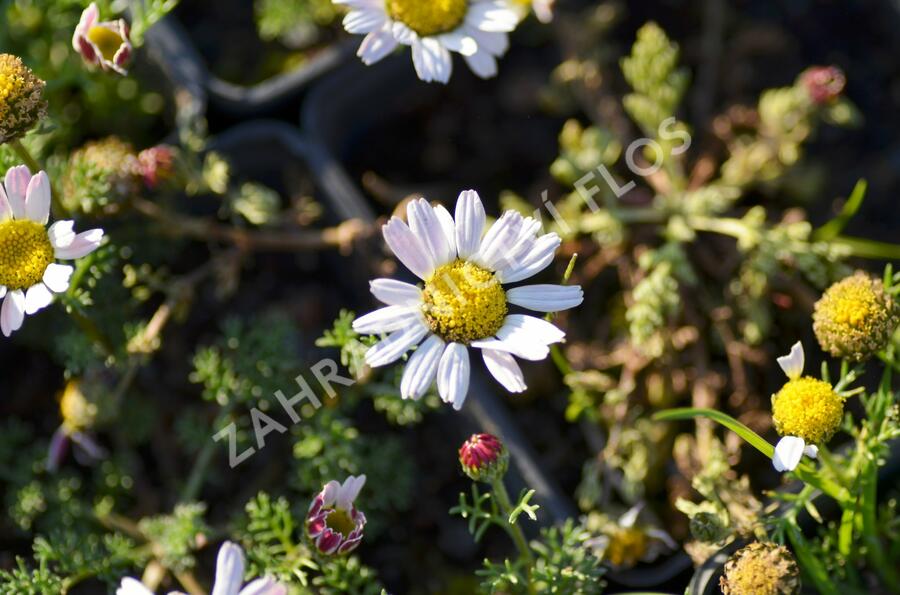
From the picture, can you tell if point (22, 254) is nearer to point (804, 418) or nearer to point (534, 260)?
point (534, 260)

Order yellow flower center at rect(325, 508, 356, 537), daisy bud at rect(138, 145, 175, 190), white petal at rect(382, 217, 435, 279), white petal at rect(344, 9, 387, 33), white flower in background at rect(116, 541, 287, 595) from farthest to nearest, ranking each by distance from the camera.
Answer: daisy bud at rect(138, 145, 175, 190) → white petal at rect(344, 9, 387, 33) → yellow flower center at rect(325, 508, 356, 537) → white petal at rect(382, 217, 435, 279) → white flower in background at rect(116, 541, 287, 595)

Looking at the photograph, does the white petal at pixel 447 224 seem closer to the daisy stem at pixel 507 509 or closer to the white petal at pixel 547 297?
the white petal at pixel 547 297

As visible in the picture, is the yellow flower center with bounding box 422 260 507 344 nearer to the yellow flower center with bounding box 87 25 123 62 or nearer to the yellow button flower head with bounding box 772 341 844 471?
the yellow button flower head with bounding box 772 341 844 471

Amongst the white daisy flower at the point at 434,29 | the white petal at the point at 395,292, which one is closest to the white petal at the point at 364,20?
the white daisy flower at the point at 434,29

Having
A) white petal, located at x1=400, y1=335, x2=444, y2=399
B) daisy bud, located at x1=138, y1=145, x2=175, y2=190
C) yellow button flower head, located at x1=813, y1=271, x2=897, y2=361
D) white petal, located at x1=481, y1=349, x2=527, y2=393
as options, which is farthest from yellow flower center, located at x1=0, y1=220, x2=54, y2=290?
yellow button flower head, located at x1=813, y1=271, x2=897, y2=361

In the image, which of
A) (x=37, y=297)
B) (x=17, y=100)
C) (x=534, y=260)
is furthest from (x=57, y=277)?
(x=534, y=260)
